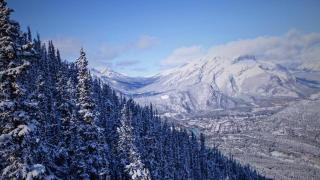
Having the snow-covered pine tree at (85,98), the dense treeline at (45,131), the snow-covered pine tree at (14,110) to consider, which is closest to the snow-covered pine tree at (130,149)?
the dense treeline at (45,131)

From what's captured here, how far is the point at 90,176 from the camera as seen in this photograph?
38906mm

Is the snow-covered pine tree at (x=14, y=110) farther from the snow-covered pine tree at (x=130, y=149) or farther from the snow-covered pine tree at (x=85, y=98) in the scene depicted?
the snow-covered pine tree at (x=130, y=149)

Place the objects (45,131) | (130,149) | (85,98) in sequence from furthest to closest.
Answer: (130,149) → (45,131) → (85,98)

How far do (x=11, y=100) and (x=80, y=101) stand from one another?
16.4m

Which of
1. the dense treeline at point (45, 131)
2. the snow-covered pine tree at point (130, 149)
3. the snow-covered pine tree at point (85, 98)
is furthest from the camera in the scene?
the snow-covered pine tree at point (130, 149)

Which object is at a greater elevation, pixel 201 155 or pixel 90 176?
pixel 90 176

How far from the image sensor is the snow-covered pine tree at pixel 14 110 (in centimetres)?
2116

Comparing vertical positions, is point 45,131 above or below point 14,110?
below

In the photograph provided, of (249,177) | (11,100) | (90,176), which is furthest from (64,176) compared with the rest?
(249,177)

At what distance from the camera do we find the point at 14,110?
22.0 m

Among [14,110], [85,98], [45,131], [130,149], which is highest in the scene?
[85,98]

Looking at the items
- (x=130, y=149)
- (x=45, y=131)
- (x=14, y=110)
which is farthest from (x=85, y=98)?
(x=130, y=149)

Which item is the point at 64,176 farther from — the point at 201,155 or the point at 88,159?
the point at 201,155

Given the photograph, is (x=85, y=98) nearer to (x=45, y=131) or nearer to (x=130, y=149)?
(x=45, y=131)
